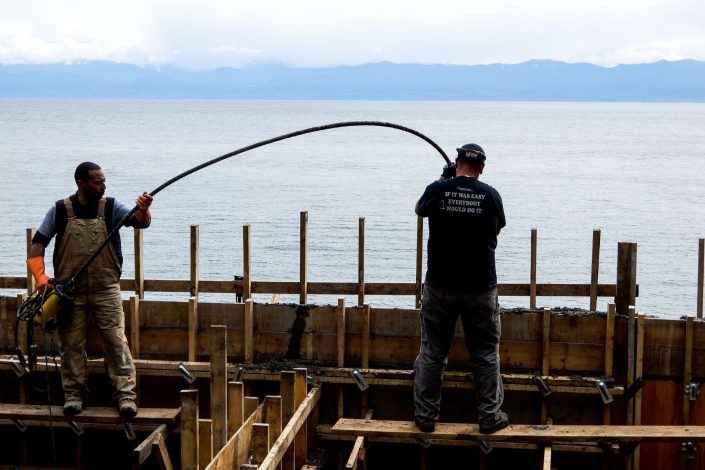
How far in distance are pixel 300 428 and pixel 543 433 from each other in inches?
103

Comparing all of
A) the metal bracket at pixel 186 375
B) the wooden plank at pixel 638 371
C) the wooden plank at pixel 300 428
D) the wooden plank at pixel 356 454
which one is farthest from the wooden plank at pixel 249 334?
the wooden plank at pixel 638 371

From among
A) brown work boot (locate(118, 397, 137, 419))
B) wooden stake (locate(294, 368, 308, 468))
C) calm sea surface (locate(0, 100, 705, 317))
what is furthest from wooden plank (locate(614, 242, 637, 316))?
calm sea surface (locate(0, 100, 705, 317))

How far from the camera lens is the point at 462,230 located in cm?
909

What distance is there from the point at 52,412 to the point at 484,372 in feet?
14.7

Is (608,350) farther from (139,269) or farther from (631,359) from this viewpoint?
(139,269)

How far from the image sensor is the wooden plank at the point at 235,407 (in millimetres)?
9586

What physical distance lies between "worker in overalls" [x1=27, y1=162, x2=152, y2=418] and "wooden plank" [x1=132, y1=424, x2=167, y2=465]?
1.16ft

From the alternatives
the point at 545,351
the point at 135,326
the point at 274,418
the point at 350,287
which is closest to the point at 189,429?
the point at 274,418

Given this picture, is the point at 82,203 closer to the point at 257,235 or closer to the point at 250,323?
the point at 250,323

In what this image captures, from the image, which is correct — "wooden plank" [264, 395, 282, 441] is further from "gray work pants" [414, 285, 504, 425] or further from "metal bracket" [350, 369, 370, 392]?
"metal bracket" [350, 369, 370, 392]

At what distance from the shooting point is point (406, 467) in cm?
1209

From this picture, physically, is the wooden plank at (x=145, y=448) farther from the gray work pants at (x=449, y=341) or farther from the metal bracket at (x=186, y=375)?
the gray work pants at (x=449, y=341)

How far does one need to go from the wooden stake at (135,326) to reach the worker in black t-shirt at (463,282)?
4226mm

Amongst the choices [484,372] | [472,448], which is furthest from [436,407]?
[472,448]
